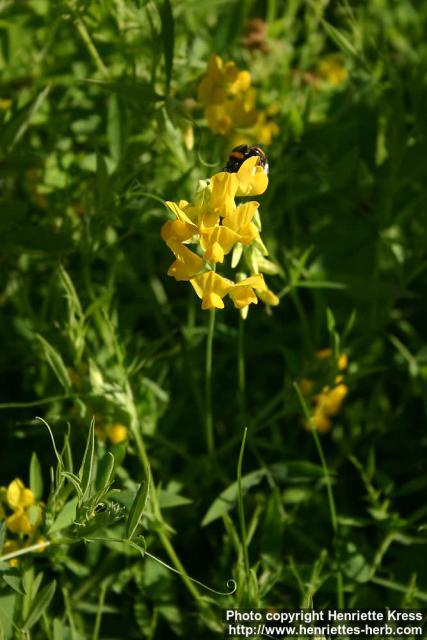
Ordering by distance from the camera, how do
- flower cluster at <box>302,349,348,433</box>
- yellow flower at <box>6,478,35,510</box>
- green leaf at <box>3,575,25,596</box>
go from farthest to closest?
flower cluster at <box>302,349,348,433</box>
yellow flower at <box>6,478,35,510</box>
green leaf at <box>3,575,25,596</box>

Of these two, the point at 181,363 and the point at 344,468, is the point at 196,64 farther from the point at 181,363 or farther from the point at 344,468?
the point at 344,468

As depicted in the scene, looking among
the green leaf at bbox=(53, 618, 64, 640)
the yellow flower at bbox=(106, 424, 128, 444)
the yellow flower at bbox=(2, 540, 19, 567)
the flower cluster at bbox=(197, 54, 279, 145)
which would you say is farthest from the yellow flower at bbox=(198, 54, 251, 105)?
the green leaf at bbox=(53, 618, 64, 640)

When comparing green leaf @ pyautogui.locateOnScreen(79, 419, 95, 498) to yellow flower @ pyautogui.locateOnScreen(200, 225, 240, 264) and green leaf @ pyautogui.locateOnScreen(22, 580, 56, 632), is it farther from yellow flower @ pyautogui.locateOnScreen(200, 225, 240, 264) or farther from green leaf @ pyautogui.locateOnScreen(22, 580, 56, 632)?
yellow flower @ pyautogui.locateOnScreen(200, 225, 240, 264)

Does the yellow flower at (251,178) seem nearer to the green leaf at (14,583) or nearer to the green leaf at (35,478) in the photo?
the green leaf at (35,478)

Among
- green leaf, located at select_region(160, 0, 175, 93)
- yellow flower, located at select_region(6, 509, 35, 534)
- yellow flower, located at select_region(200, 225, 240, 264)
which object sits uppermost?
green leaf, located at select_region(160, 0, 175, 93)

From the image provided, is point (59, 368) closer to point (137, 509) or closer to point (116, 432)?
point (116, 432)

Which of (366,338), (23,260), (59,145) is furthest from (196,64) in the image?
(366,338)

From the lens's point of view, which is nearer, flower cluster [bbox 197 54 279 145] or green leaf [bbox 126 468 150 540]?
green leaf [bbox 126 468 150 540]

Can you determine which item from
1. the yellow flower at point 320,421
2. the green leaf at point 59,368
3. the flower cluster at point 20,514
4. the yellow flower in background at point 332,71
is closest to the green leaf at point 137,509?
the flower cluster at point 20,514
